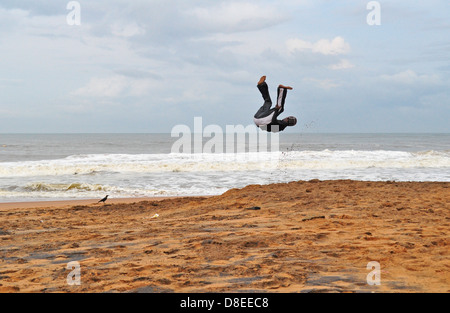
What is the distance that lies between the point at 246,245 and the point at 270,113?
1.95 m

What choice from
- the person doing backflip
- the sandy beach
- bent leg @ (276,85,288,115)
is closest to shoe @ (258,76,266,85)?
the person doing backflip

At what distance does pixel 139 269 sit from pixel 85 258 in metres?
1.00

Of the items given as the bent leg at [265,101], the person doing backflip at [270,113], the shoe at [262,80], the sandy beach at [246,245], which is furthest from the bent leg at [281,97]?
the sandy beach at [246,245]

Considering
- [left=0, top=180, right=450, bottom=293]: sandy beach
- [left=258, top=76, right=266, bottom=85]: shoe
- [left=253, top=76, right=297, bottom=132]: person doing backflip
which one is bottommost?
[left=0, top=180, right=450, bottom=293]: sandy beach

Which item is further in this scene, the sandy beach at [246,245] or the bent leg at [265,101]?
the bent leg at [265,101]

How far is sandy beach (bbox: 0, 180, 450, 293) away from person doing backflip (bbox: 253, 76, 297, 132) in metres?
1.62

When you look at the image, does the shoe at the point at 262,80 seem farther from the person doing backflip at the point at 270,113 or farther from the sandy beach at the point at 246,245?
the sandy beach at the point at 246,245

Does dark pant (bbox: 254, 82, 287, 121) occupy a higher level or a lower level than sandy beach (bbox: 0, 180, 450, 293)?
higher

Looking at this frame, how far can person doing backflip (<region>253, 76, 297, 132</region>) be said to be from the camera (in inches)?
258

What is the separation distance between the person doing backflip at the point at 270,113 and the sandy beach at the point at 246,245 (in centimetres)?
162

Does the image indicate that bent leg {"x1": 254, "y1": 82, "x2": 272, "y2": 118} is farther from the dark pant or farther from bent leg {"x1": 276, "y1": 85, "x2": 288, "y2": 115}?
bent leg {"x1": 276, "y1": 85, "x2": 288, "y2": 115}

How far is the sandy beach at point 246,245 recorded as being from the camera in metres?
4.54
